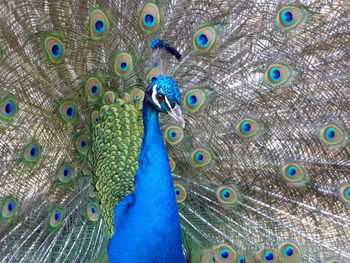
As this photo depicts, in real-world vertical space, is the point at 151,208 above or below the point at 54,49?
below

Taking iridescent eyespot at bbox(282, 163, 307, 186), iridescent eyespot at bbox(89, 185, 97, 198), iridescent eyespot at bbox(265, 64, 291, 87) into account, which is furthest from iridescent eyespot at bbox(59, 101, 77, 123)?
iridescent eyespot at bbox(282, 163, 307, 186)

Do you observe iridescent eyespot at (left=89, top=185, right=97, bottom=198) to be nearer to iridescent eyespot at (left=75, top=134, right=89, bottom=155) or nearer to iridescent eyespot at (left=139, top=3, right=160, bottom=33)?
iridescent eyespot at (left=75, top=134, right=89, bottom=155)

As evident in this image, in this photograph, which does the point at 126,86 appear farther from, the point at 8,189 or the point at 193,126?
the point at 8,189

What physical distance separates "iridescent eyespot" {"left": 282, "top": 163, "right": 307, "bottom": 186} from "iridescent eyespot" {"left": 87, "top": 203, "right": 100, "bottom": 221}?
0.90 meters

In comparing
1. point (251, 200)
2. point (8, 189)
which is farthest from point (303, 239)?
point (8, 189)

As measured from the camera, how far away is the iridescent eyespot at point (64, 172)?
1.67 m

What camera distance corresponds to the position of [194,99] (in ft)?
5.80

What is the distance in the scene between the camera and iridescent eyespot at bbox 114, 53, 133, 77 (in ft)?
5.64

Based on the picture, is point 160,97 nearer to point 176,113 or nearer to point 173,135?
point 176,113

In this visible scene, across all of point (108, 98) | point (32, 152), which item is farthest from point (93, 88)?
point (32, 152)

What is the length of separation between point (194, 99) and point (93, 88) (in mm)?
462

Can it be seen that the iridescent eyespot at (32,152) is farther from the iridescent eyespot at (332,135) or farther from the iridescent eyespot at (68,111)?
the iridescent eyespot at (332,135)

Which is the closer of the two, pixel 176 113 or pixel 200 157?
pixel 176 113

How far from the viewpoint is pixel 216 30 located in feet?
5.53
